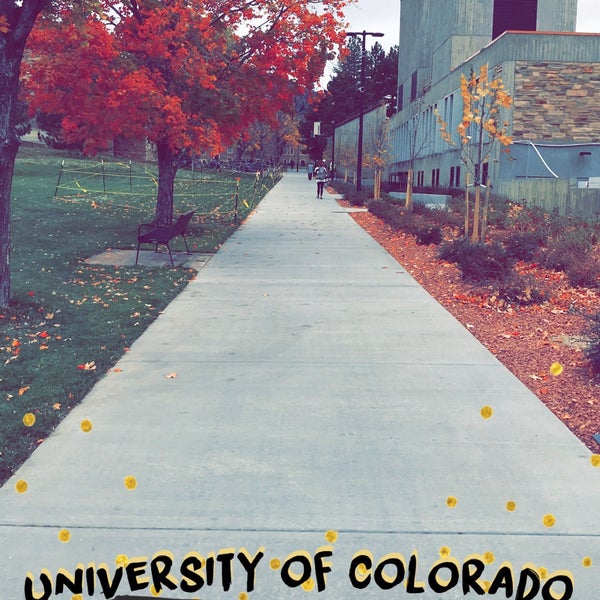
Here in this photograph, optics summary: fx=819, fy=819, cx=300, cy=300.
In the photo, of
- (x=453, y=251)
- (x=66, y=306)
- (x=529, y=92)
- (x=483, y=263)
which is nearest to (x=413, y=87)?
(x=529, y=92)

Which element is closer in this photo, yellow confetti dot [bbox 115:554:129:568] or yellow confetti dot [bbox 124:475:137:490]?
yellow confetti dot [bbox 115:554:129:568]

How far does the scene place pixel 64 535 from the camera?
3910mm

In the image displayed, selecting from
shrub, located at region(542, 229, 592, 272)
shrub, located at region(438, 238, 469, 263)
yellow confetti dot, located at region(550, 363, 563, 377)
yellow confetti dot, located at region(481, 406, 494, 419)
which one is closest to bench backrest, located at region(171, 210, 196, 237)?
shrub, located at region(438, 238, 469, 263)

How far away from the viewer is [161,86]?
17.5 m

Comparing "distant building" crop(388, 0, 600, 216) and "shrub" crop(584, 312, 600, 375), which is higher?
"distant building" crop(388, 0, 600, 216)

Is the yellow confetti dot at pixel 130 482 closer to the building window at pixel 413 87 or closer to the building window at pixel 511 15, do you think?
the building window at pixel 511 15

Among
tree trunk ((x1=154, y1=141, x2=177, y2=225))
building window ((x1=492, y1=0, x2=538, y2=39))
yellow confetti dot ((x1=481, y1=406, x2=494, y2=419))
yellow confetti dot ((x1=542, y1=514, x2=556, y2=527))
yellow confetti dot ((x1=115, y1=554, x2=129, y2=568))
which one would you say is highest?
building window ((x1=492, y1=0, x2=538, y2=39))

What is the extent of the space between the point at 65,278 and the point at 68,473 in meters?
7.95

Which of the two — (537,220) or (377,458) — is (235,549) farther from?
(537,220)

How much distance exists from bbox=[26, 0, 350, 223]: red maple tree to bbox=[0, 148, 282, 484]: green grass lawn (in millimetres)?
2460

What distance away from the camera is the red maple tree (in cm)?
1650

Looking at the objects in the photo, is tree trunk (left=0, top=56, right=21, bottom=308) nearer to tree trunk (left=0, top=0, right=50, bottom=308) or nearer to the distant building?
tree trunk (left=0, top=0, right=50, bottom=308)

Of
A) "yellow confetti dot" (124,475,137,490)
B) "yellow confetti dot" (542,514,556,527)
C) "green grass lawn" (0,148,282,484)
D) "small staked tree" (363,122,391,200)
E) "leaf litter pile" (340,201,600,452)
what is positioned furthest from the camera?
"small staked tree" (363,122,391,200)

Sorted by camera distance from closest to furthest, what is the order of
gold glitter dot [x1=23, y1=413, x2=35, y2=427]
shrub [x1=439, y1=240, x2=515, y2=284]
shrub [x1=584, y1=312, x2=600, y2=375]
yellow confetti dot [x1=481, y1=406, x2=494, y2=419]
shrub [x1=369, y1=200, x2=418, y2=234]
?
gold glitter dot [x1=23, y1=413, x2=35, y2=427] < yellow confetti dot [x1=481, y1=406, x2=494, y2=419] < shrub [x1=584, y1=312, x2=600, y2=375] < shrub [x1=439, y1=240, x2=515, y2=284] < shrub [x1=369, y1=200, x2=418, y2=234]
